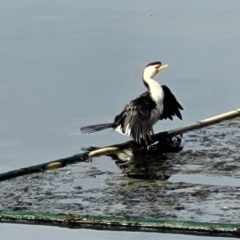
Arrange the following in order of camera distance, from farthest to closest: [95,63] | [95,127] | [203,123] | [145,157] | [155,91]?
[95,63] < [203,123] < [155,91] < [95,127] < [145,157]

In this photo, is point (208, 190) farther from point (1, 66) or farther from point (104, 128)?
point (1, 66)

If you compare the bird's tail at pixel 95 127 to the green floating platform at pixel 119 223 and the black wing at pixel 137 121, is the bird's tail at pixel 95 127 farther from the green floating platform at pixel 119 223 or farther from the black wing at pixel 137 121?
the green floating platform at pixel 119 223

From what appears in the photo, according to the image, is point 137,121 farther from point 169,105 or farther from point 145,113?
point 169,105

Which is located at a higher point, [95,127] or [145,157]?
[95,127]

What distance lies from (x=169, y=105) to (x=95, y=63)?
10.2ft

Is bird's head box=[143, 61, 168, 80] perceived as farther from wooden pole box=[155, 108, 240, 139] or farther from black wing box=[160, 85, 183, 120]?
wooden pole box=[155, 108, 240, 139]

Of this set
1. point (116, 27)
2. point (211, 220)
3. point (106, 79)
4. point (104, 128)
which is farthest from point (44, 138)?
point (116, 27)

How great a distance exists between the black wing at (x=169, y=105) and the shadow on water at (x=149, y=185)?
49 centimetres

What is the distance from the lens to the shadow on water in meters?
8.86

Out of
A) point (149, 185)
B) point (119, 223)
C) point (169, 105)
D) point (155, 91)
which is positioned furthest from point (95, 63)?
point (119, 223)

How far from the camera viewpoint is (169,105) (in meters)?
11.6

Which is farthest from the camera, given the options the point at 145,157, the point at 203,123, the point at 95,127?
the point at 203,123

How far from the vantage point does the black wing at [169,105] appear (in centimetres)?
1152

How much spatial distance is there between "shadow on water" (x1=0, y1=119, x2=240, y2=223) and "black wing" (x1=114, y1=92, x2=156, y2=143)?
18 cm
